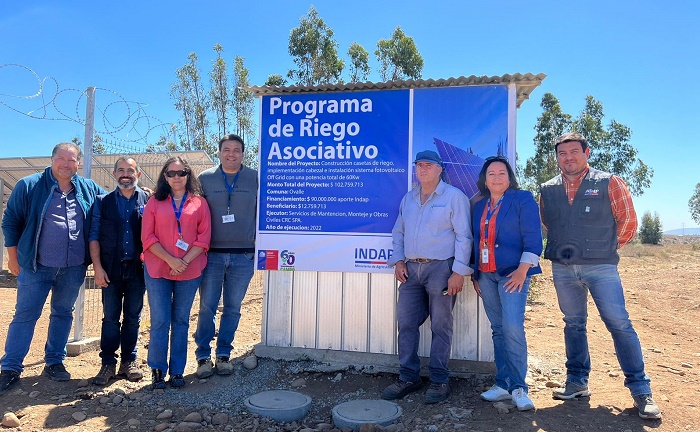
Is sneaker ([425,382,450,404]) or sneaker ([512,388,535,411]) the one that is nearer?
sneaker ([512,388,535,411])

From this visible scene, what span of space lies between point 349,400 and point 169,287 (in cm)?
181

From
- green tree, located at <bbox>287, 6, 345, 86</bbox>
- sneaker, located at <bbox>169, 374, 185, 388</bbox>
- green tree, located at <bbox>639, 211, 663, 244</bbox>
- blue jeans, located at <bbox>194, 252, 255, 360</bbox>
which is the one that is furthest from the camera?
green tree, located at <bbox>639, 211, 663, 244</bbox>

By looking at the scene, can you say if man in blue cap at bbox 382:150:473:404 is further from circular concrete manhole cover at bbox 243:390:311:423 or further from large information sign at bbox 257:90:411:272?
circular concrete manhole cover at bbox 243:390:311:423

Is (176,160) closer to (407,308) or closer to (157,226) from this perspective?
(157,226)

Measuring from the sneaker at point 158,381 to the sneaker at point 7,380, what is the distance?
118cm

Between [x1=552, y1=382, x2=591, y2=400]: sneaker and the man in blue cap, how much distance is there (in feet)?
2.97

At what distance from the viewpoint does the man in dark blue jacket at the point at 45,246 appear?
443cm

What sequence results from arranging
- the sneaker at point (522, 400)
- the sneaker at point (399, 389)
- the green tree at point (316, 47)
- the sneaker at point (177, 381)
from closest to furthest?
the sneaker at point (522, 400), the sneaker at point (399, 389), the sneaker at point (177, 381), the green tree at point (316, 47)

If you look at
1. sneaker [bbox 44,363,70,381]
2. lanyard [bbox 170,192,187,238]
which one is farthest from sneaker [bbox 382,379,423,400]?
sneaker [bbox 44,363,70,381]

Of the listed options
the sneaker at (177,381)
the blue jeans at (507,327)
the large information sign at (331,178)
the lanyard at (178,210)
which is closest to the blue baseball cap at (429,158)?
the large information sign at (331,178)

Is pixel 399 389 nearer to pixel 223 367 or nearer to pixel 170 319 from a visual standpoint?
pixel 223 367

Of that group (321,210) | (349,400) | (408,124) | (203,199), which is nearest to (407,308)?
(349,400)

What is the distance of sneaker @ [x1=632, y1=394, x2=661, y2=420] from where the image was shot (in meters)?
3.70

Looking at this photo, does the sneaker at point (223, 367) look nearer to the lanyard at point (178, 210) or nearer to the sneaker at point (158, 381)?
the sneaker at point (158, 381)
